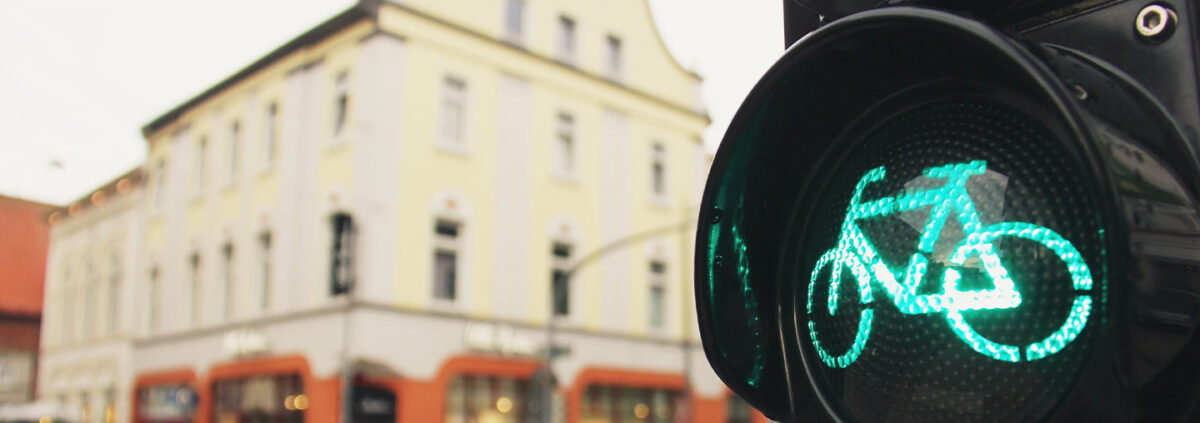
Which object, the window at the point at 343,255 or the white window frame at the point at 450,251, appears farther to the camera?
the white window frame at the point at 450,251

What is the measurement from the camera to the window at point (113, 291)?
31719mm

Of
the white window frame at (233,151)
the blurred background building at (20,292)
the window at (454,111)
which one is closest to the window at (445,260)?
the window at (454,111)

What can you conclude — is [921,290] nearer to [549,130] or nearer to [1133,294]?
[1133,294]

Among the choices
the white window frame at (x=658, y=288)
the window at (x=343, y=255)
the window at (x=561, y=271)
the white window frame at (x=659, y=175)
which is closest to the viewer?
the window at (x=343, y=255)

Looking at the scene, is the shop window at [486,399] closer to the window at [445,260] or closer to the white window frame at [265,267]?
the window at [445,260]

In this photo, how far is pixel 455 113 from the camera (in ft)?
73.9

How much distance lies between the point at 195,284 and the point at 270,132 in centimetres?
551

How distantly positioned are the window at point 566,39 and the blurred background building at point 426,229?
0.05m

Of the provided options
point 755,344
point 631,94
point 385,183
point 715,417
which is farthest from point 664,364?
point 755,344

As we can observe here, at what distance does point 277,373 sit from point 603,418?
7.79m

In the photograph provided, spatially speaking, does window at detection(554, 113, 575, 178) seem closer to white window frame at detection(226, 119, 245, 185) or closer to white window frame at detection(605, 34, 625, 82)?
white window frame at detection(605, 34, 625, 82)

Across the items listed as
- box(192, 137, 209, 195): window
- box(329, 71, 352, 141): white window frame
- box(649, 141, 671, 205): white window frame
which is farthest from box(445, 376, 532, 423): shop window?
box(192, 137, 209, 195): window

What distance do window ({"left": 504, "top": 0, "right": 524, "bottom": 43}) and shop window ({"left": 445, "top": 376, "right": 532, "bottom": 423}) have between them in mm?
7970

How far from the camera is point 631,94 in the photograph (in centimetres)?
2669
